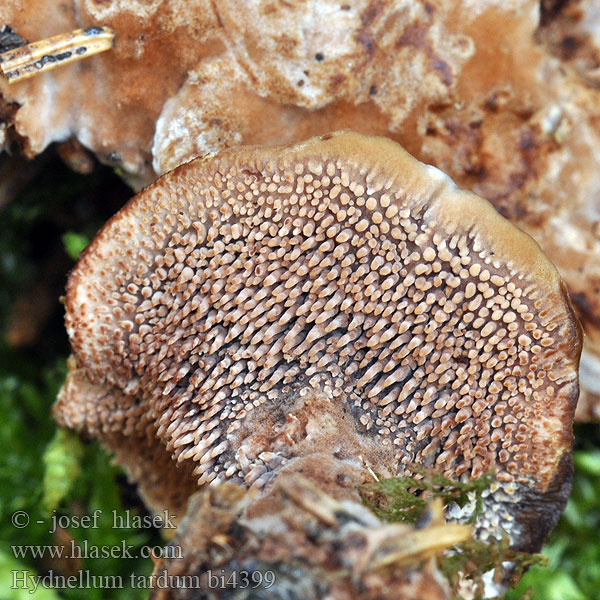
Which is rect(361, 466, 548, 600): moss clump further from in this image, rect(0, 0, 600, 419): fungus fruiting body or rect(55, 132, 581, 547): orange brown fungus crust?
rect(0, 0, 600, 419): fungus fruiting body

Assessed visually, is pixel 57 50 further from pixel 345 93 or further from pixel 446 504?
pixel 446 504

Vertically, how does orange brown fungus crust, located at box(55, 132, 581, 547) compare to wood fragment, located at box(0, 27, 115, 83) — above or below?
below

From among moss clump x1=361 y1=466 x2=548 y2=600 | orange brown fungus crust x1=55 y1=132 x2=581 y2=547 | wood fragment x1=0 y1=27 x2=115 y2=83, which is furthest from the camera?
wood fragment x1=0 y1=27 x2=115 y2=83

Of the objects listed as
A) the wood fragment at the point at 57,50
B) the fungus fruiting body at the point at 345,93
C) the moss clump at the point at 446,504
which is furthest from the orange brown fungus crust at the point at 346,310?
the wood fragment at the point at 57,50

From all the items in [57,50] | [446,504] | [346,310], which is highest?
[57,50]

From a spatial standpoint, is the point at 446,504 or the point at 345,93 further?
the point at 345,93

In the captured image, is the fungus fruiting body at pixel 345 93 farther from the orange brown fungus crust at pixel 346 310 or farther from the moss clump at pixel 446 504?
the moss clump at pixel 446 504

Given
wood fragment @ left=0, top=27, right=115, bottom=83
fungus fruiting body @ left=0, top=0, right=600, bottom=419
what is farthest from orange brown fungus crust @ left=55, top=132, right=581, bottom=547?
wood fragment @ left=0, top=27, right=115, bottom=83

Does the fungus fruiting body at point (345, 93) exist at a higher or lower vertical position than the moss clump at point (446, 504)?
higher

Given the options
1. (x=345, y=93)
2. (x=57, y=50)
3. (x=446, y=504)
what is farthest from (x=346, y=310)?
(x=57, y=50)
